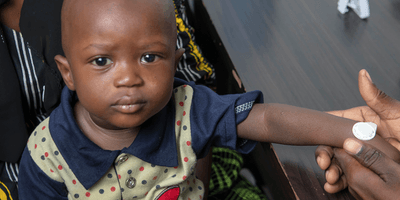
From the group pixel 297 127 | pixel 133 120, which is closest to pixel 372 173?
pixel 297 127

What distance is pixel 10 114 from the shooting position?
2.77 feet

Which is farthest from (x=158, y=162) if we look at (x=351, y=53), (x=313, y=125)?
(x=351, y=53)

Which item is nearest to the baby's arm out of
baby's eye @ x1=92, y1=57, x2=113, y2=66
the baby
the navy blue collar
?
the baby

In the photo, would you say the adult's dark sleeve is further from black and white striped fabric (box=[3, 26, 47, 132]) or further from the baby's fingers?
the baby's fingers

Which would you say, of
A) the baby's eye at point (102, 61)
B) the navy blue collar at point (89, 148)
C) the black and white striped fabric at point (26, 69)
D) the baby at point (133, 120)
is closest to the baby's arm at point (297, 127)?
the baby at point (133, 120)

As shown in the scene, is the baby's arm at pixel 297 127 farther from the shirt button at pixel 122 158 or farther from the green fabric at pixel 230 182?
the green fabric at pixel 230 182

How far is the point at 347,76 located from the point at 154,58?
572 millimetres

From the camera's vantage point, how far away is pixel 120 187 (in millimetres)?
753

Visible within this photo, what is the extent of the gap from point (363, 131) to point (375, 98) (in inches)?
3.6

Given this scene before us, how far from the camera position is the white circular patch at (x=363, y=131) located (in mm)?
702

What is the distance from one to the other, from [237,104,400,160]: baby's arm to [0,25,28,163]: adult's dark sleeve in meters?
0.57

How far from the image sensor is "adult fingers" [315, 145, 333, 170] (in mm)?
689

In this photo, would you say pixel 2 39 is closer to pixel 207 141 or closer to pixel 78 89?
pixel 78 89

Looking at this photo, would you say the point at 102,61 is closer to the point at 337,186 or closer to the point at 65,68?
the point at 65,68
